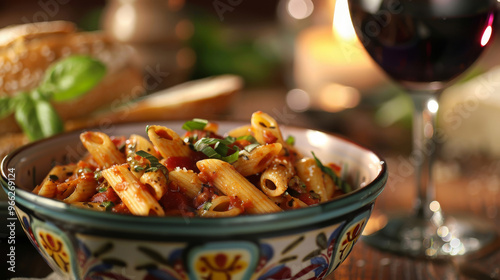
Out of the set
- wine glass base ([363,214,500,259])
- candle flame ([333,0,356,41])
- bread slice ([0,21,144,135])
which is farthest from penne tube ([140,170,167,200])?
candle flame ([333,0,356,41])

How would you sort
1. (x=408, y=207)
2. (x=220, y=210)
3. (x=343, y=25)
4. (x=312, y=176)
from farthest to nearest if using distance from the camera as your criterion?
(x=343, y=25) → (x=408, y=207) → (x=312, y=176) → (x=220, y=210)

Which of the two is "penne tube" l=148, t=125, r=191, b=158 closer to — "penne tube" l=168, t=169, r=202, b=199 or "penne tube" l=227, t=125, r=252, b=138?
"penne tube" l=168, t=169, r=202, b=199

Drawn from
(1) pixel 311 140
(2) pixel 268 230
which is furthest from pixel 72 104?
(2) pixel 268 230

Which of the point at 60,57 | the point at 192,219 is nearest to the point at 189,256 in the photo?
the point at 192,219

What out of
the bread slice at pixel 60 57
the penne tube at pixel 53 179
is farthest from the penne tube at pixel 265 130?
the bread slice at pixel 60 57

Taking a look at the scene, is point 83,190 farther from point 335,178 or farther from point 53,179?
point 335,178

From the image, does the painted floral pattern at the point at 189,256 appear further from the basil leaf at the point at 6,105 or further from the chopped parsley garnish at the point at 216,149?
the basil leaf at the point at 6,105
